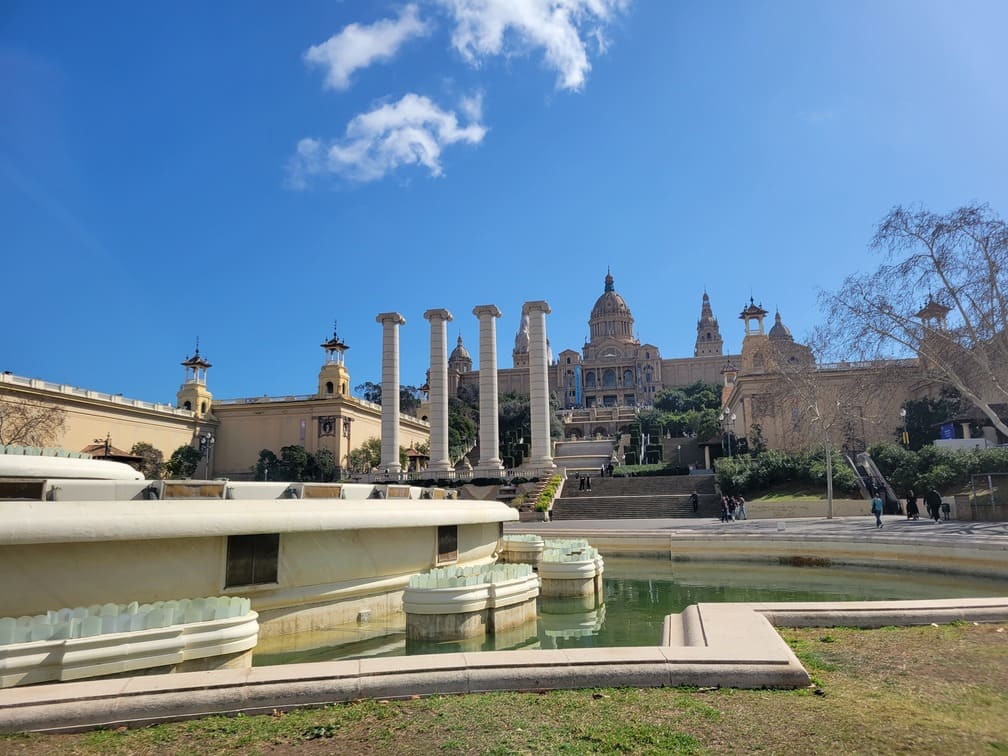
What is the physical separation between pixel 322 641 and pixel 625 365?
431 ft

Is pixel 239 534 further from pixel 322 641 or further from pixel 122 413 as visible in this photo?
pixel 122 413

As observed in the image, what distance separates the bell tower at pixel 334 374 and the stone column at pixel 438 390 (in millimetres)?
22021

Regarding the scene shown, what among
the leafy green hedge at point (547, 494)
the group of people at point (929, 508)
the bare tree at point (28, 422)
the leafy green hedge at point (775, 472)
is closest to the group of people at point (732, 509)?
the leafy green hedge at point (775, 472)

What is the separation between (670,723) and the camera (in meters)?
5.26

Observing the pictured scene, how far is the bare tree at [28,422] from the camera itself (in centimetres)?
4300

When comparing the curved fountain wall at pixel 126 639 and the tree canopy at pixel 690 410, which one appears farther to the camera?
the tree canopy at pixel 690 410

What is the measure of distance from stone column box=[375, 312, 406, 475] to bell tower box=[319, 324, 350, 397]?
19.7m

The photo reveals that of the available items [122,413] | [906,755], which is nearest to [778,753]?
[906,755]

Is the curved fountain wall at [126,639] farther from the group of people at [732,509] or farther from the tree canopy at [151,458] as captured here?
the tree canopy at [151,458]

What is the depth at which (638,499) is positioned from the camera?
1399 inches

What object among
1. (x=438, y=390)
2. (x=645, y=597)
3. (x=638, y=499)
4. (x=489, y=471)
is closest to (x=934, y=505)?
(x=638, y=499)

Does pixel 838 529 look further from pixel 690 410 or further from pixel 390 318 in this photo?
pixel 690 410

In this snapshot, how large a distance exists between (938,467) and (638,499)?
13.8m

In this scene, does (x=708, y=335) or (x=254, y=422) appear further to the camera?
(x=708, y=335)
